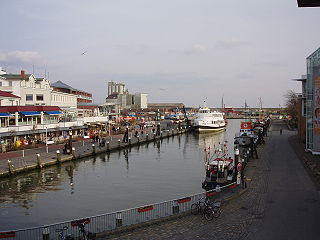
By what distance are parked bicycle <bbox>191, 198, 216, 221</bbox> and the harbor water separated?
7.00 meters

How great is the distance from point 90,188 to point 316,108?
91.1 ft

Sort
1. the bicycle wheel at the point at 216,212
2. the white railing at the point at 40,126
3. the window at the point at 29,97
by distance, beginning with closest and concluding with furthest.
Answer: the bicycle wheel at the point at 216,212
the white railing at the point at 40,126
the window at the point at 29,97

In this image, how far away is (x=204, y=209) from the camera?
18.1 metres

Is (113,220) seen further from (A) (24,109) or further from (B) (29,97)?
(B) (29,97)

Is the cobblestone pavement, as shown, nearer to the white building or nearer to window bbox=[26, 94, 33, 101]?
the white building

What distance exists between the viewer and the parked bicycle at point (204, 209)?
17859mm

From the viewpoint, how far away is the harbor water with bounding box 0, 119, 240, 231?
23.3m

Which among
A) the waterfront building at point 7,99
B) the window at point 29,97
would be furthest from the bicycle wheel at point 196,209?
the window at point 29,97

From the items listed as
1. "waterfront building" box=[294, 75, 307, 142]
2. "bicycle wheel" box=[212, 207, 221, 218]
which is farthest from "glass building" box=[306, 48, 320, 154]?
"bicycle wheel" box=[212, 207, 221, 218]

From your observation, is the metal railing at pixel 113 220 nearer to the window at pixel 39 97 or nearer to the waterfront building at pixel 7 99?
the waterfront building at pixel 7 99

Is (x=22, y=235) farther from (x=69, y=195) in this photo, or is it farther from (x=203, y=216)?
(x=69, y=195)

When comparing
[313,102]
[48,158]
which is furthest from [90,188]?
[313,102]

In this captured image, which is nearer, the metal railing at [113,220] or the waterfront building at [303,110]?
the metal railing at [113,220]

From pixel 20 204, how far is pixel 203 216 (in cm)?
1469
